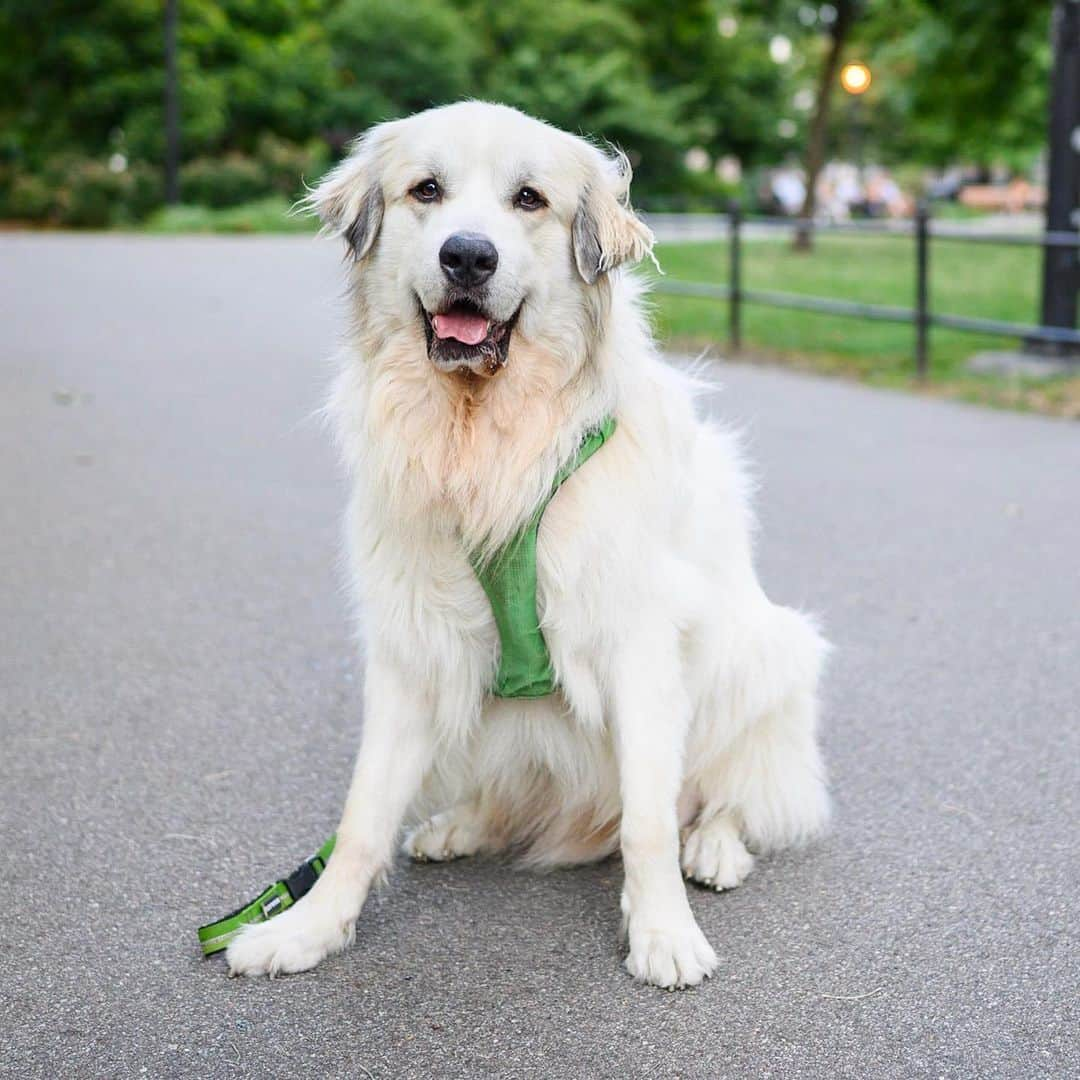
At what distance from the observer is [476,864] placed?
3611mm

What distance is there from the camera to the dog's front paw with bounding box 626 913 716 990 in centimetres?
300

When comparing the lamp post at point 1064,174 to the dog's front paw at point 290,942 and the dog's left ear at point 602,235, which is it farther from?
the dog's front paw at point 290,942

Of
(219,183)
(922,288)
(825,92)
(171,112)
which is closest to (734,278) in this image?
(922,288)

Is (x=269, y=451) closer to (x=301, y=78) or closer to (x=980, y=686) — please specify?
(x=980, y=686)

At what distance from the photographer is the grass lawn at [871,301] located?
36.4 ft

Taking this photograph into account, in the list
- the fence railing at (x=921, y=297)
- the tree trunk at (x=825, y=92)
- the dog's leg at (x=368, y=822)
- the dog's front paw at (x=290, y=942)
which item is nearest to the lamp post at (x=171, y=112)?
the tree trunk at (x=825, y=92)

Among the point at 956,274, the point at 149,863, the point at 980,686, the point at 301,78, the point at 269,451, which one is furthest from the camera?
the point at 301,78

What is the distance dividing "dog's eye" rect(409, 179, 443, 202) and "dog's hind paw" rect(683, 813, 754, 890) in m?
1.66

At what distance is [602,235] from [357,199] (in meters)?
0.57

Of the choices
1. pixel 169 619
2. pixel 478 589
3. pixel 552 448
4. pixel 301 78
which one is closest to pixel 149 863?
pixel 478 589

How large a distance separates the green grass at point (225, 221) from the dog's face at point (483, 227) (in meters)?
28.6

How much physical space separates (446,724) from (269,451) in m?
5.93

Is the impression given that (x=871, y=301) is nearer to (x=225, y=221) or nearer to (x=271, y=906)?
(x=271, y=906)

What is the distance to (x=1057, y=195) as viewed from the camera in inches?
434
